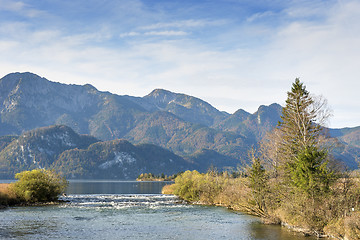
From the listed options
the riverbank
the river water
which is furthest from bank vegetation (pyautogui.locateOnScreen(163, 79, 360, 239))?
the river water

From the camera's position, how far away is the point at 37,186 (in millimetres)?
84375

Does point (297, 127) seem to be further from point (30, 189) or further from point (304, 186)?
point (30, 189)

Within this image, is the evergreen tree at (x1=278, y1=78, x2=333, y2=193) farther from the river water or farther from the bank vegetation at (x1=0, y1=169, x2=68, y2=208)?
the bank vegetation at (x1=0, y1=169, x2=68, y2=208)

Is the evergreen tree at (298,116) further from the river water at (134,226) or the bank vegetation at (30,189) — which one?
the bank vegetation at (30,189)

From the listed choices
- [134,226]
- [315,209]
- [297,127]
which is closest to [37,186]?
[134,226]

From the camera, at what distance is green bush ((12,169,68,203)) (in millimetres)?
82375

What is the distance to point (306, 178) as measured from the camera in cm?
4547

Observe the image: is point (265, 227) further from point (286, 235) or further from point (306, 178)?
point (306, 178)

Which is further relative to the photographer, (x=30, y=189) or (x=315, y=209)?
(x=30, y=189)

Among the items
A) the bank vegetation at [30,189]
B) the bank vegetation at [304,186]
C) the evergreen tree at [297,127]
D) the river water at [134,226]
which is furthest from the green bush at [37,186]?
the evergreen tree at [297,127]

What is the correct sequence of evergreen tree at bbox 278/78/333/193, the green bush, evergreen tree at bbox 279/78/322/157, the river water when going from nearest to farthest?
the river water, evergreen tree at bbox 278/78/333/193, evergreen tree at bbox 279/78/322/157, the green bush

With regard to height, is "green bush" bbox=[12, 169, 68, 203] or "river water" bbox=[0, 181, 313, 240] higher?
"green bush" bbox=[12, 169, 68, 203]

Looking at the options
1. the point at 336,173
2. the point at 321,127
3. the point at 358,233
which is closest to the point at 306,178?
the point at 336,173

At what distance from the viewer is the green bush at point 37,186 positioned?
82.4 metres
